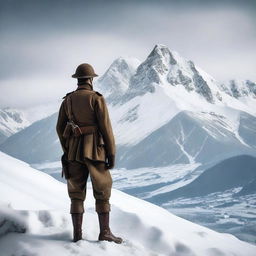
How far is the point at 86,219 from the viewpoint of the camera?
6156mm

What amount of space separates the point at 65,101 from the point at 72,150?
647mm

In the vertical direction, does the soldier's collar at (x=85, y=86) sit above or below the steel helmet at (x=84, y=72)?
below

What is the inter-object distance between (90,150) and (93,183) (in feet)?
1.32

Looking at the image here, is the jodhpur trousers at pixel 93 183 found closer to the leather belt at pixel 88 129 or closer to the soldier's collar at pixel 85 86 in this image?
the leather belt at pixel 88 129

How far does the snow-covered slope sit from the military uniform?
0.47 m

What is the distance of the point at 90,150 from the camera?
Result: 5426 millimetres

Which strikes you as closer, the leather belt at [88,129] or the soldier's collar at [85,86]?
the leather belt at [88,129]

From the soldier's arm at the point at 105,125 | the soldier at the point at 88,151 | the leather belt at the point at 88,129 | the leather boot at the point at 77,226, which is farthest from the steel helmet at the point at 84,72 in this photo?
the leather boot at the point at 77,226

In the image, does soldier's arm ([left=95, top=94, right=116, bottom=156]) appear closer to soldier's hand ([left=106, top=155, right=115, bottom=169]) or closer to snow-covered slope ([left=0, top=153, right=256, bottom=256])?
soldier's hand ([left=106, top=155, right=115, bottom=169])

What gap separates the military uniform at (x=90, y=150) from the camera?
5449 millimetres

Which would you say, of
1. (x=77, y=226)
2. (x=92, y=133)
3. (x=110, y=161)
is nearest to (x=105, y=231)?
(x=77, y=226)

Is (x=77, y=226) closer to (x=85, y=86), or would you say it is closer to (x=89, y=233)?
(x=89, y=233)

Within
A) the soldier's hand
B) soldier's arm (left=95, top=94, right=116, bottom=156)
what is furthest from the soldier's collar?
the soldier's hand

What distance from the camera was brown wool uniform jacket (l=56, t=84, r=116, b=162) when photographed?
5449 mm
